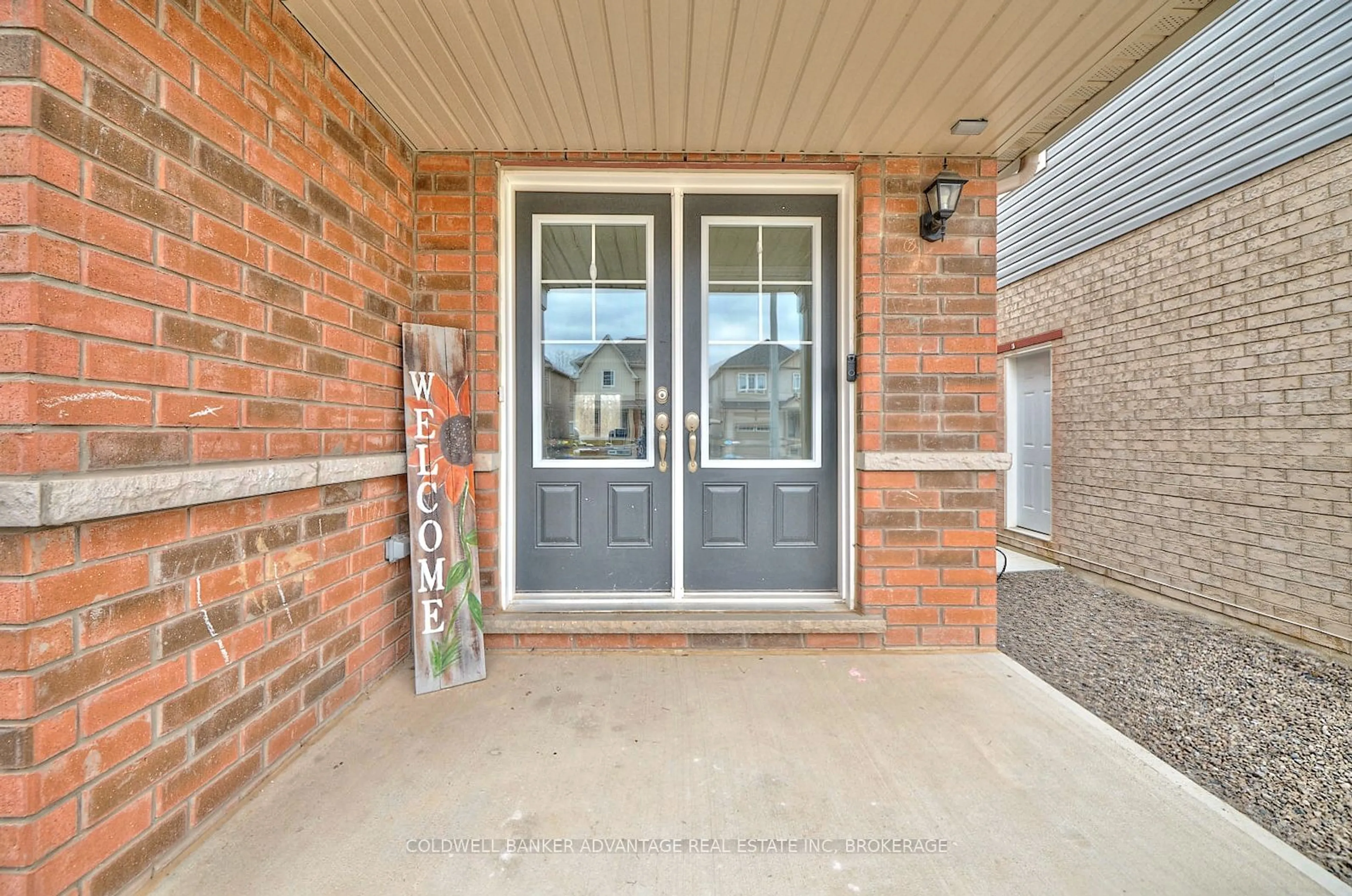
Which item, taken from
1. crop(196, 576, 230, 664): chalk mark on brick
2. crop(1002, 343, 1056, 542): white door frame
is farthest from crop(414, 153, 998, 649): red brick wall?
crop(1002, 343, 1056, 542): white door frame

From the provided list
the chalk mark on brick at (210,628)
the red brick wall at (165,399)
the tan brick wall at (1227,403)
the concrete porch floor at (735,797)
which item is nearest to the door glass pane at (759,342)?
the concrete porch floor at (735,797)

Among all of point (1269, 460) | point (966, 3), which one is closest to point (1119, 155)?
point (1269, 460)

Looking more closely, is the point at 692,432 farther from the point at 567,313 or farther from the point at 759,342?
the point at 567,313

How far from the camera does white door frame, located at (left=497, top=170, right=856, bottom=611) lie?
98.7 inches

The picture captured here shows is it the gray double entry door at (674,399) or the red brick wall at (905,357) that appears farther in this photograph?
the gray double entry door at (674,399)

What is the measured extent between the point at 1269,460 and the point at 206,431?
17.3ft

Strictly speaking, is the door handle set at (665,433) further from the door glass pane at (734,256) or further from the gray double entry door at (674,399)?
the door glass pane at (734,256)

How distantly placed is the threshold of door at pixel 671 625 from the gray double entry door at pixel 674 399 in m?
0.21

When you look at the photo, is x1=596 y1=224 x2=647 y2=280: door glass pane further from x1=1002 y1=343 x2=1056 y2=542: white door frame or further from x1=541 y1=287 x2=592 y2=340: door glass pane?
x1=1002 y1=343 x2=1056 y2=542: white door frame

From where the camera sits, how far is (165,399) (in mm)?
1255

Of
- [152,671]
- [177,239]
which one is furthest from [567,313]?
[152,671]

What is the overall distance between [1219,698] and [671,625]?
2568 mm

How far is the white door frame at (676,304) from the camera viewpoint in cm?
251

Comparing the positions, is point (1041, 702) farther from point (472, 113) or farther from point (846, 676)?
point (472, 113)
